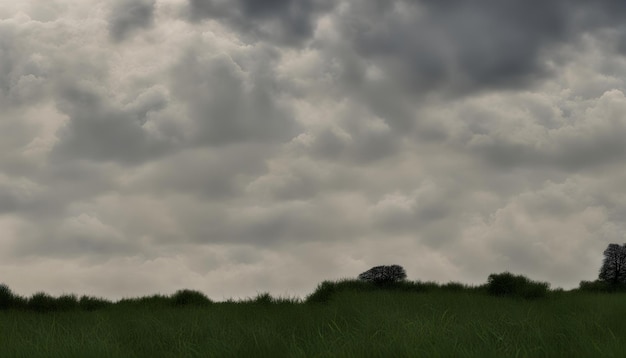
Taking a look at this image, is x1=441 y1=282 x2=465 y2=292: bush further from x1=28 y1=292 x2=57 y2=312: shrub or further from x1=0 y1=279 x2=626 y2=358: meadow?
x1=28 y1=292 x2=57 y2=312: shrub

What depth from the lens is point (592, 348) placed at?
663 cm

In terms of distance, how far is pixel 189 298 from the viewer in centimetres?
1516

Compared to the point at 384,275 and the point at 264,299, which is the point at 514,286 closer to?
the point at 384,275

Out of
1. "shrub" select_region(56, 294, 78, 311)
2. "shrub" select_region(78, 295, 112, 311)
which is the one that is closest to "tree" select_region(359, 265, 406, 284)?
"shrub" select_region(78, 295, 112, 311)

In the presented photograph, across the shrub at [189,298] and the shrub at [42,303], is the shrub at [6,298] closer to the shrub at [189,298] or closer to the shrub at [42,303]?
the shrub at [42,303]

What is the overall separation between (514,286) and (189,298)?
835cm

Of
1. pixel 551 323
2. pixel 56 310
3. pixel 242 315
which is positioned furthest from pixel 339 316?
pixel 56 310

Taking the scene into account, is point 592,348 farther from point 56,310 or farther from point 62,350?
point 56,310

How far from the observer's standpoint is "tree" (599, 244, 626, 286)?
17.3 meters

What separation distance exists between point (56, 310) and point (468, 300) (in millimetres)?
9776

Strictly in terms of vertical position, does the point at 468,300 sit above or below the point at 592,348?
above

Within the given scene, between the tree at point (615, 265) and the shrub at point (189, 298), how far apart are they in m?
11.4

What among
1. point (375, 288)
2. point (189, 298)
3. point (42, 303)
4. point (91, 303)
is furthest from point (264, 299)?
point (42, 303)

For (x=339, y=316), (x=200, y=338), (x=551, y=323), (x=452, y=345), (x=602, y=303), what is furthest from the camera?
(x=602, y=303)
